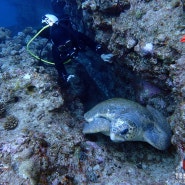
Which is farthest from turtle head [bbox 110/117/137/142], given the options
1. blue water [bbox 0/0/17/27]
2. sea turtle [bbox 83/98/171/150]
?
blue water [bbox 0/0/17/27]

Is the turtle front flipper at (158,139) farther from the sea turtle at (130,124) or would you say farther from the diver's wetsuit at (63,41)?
the diver's wetsuit at (63,41)

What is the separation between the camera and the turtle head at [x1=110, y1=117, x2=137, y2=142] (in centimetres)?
340

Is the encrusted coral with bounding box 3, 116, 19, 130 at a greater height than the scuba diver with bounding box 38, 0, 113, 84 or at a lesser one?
lesser

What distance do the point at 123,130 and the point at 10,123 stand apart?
2093mm

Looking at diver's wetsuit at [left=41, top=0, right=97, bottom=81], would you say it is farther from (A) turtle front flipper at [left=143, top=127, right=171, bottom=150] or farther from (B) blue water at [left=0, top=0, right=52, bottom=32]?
(B) blue water at [left=0, top=0, right=52, bottom=32]

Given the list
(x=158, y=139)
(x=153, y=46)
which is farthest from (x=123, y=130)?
(x=153, y=46)

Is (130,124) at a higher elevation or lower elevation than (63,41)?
lower

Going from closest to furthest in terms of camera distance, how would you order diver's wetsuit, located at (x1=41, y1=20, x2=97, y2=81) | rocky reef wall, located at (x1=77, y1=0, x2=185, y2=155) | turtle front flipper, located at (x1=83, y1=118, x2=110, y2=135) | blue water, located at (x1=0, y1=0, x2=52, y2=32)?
rocky reef wall, located at (x1=77, y1=0, x2=185, y2=155) → turtle front flipper, located at (x1=83, y1=118, x2=110, y2=135) → diver's wetsuit, located at (x1=41, y1=20, x2=97, y2=81) → blue water, located at (x1=0, y1=0, x2=52, y2=32)

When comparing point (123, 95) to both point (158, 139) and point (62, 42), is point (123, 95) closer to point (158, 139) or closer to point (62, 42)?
point (62, 42)

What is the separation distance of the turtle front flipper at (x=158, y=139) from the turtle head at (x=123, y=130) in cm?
27

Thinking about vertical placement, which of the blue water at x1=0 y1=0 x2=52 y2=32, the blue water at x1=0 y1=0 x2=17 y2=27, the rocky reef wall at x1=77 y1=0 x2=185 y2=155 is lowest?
the rocky reef wall at x1=77 y1=0 x2=185 y2=155

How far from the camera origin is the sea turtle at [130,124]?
343 cm

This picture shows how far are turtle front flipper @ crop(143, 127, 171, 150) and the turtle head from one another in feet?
0.89

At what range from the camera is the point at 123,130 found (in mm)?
3389
